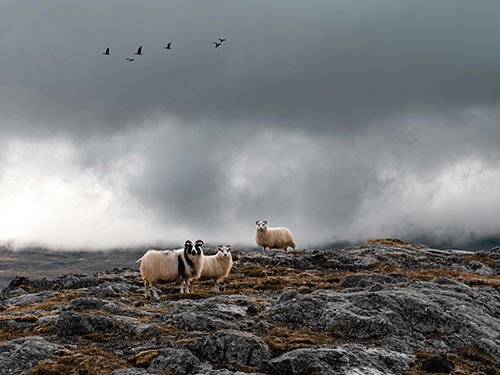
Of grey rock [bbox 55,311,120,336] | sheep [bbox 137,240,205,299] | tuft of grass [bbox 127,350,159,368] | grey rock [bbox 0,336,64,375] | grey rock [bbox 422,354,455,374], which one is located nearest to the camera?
grey rock [bbox 0,336,64,375]

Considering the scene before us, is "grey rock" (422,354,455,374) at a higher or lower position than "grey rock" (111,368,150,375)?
lower

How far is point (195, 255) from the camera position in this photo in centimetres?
2616

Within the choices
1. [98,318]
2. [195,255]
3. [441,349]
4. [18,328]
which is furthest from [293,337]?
[195,255]

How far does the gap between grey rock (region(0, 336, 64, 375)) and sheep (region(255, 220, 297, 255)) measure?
35941mm

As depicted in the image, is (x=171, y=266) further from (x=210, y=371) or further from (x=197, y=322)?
(x=210, y=371)

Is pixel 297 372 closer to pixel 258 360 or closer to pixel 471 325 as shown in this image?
pixel 258 360

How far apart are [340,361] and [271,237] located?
122ft

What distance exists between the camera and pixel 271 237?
48.8m

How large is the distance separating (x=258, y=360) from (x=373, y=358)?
3.83m

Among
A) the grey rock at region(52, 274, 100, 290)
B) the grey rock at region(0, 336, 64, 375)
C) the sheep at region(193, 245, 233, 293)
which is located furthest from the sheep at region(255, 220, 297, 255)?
the grey rock at region(0, 336, 64, 375)

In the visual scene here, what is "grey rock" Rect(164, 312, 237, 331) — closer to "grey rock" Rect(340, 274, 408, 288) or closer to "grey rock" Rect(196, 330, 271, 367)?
"grey rock" Rect(196, 330, 271, 367)

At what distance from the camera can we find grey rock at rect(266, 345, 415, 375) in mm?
10938

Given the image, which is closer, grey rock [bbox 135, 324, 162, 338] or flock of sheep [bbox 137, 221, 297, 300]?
grey rock [bbox 135, 324, 162, 338]

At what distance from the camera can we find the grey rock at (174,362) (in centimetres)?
1053
